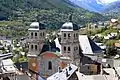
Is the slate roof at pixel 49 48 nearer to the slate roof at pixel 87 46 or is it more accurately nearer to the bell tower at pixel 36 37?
the bell tower at pixel 36 37

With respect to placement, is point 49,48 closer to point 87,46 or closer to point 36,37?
point 36,37

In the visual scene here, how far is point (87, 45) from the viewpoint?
244 ft

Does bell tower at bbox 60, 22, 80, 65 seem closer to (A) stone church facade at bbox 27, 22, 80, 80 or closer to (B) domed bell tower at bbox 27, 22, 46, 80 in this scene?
(A) stone church facade at bbox 27, 22, 80, 80

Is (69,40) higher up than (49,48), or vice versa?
(69,40)

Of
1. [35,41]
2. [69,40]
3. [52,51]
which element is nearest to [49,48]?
[52,51]

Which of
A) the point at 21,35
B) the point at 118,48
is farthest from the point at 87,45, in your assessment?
the point at 21,35

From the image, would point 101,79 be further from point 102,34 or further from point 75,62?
point 102,34

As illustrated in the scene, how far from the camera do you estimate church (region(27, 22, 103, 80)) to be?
6669 cm

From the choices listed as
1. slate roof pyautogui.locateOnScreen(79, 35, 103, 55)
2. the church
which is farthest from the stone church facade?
slate roof pyautogui.locateOnScreen(79, 35, 103, 55)

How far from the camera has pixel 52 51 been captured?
226 feet

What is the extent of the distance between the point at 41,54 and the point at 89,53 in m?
9.49

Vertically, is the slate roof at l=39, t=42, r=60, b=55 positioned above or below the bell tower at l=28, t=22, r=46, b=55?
below

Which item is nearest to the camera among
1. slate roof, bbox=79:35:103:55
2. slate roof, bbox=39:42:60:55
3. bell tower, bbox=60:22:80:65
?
bell tower, bbox=60:22:80:65

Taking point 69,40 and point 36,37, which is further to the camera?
point 36,37
